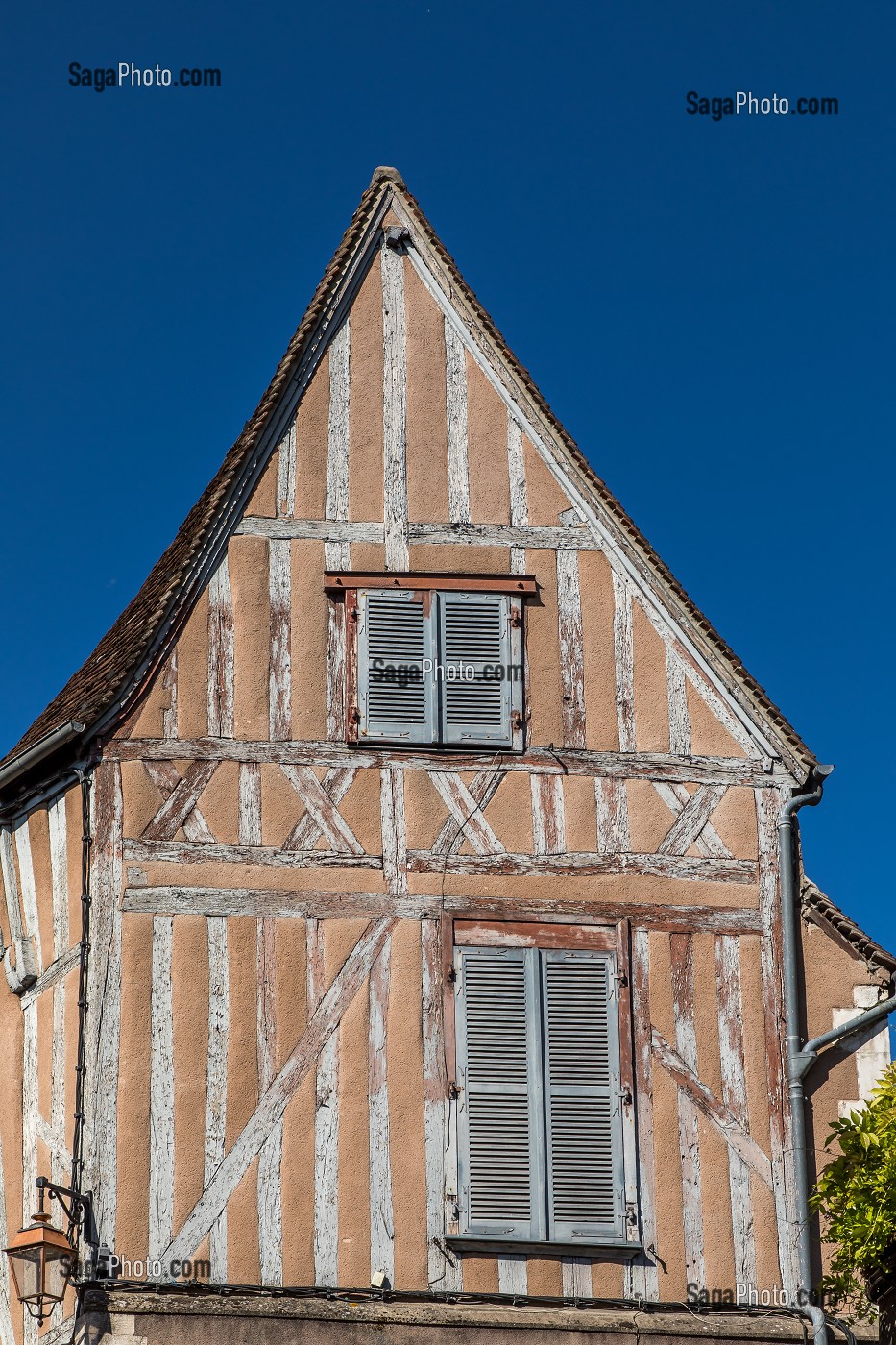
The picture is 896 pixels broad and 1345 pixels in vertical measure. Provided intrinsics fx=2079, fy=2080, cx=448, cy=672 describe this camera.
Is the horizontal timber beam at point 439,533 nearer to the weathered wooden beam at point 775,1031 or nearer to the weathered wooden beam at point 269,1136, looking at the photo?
the weathered wooden beam at point 775,1031

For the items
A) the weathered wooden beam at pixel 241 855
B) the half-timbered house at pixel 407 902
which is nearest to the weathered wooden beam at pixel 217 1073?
the half-timbered house at pixel 407 902

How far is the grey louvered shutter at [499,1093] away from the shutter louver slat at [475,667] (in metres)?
1.44

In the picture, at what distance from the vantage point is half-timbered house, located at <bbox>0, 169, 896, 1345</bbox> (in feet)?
39.5

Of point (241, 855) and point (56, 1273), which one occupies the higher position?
point (241, 855)

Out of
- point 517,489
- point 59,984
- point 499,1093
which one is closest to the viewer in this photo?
point 499,1093

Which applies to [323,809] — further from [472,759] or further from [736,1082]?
[736,1082]

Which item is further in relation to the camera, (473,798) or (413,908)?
(473,798)

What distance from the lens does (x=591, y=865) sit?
1308 cm

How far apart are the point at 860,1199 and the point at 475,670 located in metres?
4.04

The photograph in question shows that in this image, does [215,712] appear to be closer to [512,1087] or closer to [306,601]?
[306,601]

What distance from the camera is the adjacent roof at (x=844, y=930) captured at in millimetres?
13508

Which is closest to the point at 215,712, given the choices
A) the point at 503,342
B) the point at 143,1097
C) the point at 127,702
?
the point at 127,702

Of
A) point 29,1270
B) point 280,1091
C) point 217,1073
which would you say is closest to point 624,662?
point 280,1091

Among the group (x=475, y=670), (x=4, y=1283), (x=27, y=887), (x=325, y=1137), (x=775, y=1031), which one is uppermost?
(x=475, y=670)
